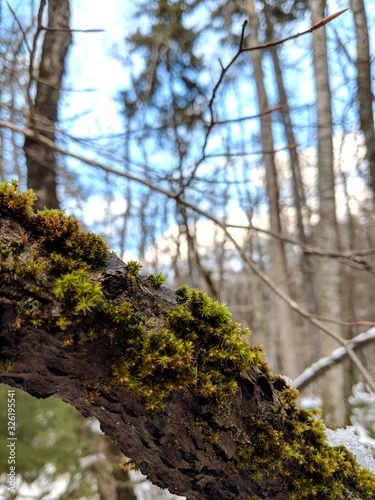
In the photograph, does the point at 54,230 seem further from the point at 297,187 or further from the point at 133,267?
the point at 297,187

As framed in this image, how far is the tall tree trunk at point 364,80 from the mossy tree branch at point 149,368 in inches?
165

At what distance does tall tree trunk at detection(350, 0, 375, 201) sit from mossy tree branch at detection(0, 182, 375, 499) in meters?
4.19

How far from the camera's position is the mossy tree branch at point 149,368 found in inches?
32.9

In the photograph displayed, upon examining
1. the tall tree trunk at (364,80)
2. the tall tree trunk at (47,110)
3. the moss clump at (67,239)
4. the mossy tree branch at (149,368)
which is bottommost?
the mossy tree branch at (149,368)

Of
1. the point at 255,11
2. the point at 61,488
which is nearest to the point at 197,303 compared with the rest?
the point at 61,488

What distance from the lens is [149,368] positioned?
0.87 metres

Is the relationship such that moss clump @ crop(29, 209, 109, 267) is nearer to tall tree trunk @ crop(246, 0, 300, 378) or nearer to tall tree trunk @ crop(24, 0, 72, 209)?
tall tree trunk @ crop(24, 0, 72, 209)

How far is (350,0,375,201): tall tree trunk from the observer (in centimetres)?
397

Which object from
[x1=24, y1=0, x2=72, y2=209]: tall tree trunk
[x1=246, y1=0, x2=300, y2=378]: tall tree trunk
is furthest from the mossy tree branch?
[x1=246, y1=0, x2=300, y2=378]: tall tree trunk

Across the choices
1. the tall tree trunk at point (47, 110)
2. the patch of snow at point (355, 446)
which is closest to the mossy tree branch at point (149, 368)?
the patch of snow at point (355, 446)

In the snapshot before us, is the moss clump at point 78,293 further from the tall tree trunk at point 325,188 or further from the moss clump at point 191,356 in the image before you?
the tall tree trunk at point 325,188

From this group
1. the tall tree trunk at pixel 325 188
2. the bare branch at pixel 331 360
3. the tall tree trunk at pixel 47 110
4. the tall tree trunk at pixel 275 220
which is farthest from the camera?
the tall tree trunk at pixel 275 220

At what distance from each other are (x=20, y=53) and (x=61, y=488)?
13.2 ft

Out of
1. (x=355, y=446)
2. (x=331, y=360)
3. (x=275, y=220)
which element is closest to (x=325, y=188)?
(x=275, y=220)
